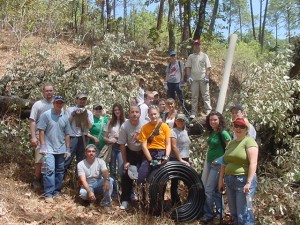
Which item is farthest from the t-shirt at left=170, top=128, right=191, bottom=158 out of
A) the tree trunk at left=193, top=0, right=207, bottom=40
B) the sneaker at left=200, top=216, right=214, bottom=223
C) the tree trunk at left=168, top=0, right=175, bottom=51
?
the tree trunk at left=168, top=0, right=175, bottom=51

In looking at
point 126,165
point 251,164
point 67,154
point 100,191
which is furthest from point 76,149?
point 251,164

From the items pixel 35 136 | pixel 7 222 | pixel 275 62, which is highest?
pixel 275 62

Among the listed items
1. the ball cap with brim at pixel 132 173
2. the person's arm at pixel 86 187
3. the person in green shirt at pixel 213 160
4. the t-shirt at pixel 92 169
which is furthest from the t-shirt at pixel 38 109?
the person in green shirt at pixel 213 160

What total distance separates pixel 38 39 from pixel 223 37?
6.83 meters

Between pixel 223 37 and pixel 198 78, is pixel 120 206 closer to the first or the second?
pixel 198 78

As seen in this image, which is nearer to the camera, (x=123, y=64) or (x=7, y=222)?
(x=7, y=222)

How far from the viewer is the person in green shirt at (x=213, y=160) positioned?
17.8 feet

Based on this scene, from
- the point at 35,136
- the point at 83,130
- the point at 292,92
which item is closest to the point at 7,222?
the point at 35,136

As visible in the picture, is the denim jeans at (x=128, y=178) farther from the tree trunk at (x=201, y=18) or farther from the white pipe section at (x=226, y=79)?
the tree trunk at (x=201, y=18)

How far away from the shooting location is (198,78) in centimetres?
886

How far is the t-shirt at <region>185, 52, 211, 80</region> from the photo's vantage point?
876 cm

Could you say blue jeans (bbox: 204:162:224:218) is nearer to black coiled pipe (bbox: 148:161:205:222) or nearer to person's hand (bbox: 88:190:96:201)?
black coiled pipe (bbox: 148:161:205:222)

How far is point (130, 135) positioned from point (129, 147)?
21cm

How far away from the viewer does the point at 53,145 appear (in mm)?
5848
